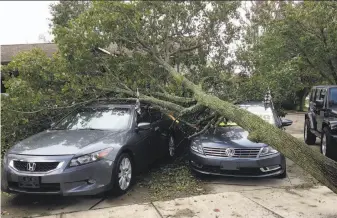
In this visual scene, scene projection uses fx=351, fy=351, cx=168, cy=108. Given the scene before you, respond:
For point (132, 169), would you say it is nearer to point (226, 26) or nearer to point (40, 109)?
point (40, 109)

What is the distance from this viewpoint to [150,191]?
6004mm

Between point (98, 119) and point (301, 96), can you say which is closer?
point (98, 119)

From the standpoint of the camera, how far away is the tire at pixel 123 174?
217 inches

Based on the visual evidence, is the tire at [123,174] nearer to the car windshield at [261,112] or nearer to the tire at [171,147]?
the tire at [171,147]

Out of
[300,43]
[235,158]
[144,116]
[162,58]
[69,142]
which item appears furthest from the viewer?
[300,43]

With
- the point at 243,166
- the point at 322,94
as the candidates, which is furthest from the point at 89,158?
the point at 322,94

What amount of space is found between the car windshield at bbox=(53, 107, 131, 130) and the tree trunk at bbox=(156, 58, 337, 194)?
1.76 m

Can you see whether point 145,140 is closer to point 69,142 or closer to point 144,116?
point 144,116

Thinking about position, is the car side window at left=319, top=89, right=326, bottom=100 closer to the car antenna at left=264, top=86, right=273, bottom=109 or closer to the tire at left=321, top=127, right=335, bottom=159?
the tire at left=321, top=127, right=335, bottom=159

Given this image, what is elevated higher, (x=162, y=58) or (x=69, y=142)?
(x=162, y=58)

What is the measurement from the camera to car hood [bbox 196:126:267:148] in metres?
6.33

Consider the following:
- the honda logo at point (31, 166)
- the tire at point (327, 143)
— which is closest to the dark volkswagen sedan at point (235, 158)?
the tire at point (327, 143)

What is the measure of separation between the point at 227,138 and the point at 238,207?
1.76 meters

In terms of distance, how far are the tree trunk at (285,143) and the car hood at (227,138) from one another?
40 cm
